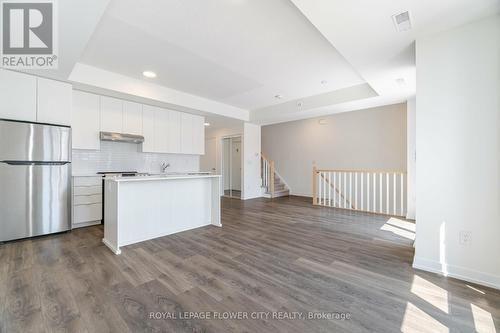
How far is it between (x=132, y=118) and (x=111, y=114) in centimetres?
40

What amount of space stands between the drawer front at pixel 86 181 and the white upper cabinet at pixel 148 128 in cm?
113

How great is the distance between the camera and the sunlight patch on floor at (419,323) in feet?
4.98

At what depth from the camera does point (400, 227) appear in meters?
3.97

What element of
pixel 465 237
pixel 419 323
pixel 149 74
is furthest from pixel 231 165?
pixel 419 323

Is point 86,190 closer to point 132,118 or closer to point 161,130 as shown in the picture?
point 132,118

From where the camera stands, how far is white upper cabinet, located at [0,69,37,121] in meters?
3.08

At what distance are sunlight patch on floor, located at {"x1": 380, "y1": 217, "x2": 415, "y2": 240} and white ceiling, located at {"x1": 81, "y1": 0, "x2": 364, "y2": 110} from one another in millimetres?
2903

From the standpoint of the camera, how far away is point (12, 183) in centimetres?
309

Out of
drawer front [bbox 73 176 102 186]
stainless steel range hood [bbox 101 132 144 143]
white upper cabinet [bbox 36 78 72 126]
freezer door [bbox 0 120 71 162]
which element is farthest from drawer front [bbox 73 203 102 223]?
white upper cabinet [bbox 36 78 72 126]

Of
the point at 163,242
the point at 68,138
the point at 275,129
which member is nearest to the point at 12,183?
the point at 68,138

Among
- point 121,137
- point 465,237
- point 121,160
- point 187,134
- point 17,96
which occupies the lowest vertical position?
point 465,237

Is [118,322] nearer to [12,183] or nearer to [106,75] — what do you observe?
[12,183]

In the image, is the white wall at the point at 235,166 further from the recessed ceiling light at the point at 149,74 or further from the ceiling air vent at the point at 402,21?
the ceiling air vent at the point at 402,21

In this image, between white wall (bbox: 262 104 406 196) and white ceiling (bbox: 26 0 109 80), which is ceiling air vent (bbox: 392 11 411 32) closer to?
white ceiling (bbox: 26 0 109 80)
